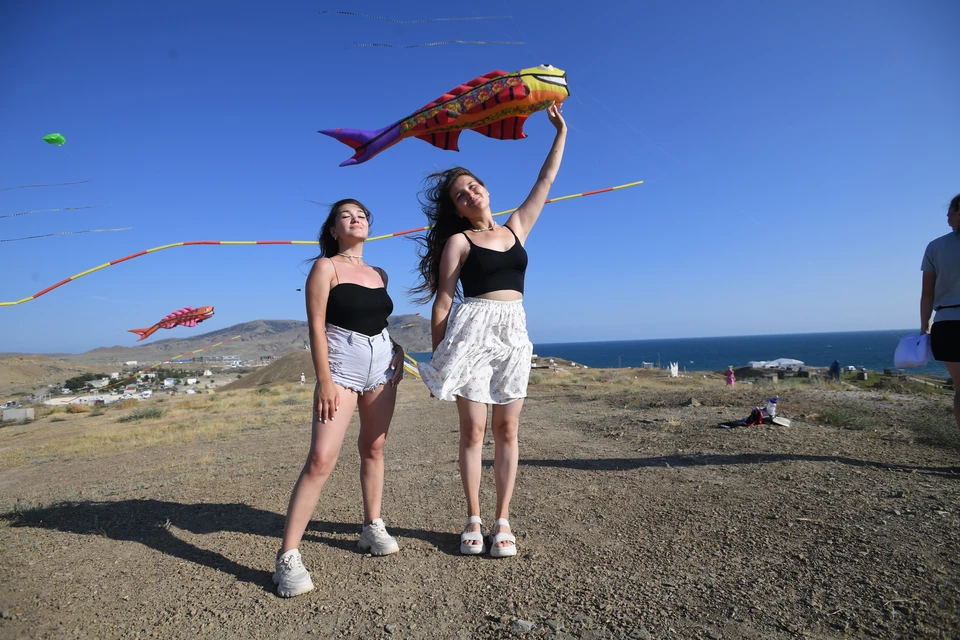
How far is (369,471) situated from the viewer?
2.83 m

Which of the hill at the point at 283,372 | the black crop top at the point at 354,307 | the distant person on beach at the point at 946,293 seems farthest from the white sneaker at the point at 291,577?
the hill at the point at 283,372

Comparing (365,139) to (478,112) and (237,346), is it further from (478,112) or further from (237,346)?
(237,346)

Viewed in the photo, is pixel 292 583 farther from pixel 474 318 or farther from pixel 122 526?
→ pixel 122 526

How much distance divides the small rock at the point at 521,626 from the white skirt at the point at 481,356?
105 centimetres

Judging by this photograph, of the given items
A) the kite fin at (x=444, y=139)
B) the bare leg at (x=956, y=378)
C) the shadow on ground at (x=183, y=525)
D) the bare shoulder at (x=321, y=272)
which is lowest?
the shadow on ground at (x=183, y=525)

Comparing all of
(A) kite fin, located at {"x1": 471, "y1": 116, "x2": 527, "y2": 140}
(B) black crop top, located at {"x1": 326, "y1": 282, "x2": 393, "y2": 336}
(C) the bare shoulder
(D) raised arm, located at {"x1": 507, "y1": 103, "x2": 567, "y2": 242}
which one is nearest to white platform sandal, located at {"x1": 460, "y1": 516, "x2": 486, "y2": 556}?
(B) black crop top, located at {"x1": 326, "y1": 282, "x2": 393, "y2": 336}

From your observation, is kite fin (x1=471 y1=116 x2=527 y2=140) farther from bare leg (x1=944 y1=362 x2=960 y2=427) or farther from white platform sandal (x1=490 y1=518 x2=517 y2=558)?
bare leg (x1=944 y1=362 x2=960 y2=427)

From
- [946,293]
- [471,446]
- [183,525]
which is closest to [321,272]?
[471,446]

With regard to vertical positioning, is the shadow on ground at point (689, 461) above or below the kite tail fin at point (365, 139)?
below

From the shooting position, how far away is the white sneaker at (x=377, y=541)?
268 cm

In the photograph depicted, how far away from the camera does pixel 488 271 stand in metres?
2.74

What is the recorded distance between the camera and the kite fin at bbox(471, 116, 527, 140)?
3.60m

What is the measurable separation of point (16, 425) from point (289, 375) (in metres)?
16.6

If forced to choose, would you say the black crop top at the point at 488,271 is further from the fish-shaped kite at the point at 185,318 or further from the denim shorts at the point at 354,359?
the fish-shaped kite at the point at 185,318
